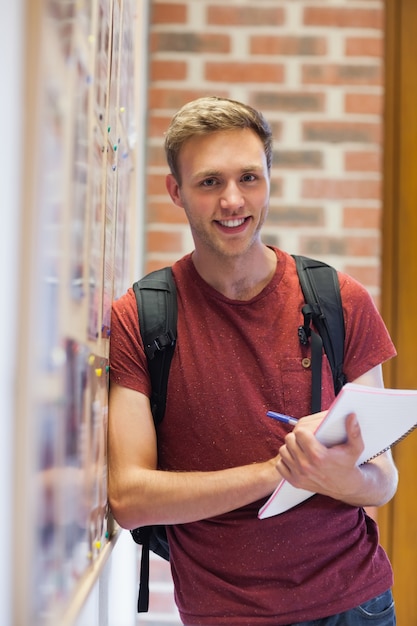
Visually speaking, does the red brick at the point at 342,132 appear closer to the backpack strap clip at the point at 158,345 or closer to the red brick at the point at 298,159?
the red brick at the point at 298,159

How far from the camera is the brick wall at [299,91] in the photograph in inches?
94.0

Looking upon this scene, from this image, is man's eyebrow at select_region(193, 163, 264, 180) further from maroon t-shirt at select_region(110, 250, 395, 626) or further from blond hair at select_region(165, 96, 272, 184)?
maroon t-shirt at select_region(110, 250, 395, 626)

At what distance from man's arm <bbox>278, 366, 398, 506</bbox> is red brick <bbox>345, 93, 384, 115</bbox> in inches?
52.4

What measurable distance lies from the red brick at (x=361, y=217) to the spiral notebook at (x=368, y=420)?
119cm

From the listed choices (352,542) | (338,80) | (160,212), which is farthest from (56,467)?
(338,80)

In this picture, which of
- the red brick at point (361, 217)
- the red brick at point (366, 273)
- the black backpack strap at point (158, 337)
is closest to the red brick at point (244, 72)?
the red brick at point (361, 217)

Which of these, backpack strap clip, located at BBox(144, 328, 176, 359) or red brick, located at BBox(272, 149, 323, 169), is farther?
red brick, located at BBox(272, 149, 323, 169)

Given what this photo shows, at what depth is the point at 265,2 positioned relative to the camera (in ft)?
7.86

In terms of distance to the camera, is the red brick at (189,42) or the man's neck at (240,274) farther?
the red brick at (189,42)

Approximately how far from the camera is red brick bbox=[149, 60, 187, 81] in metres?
2.39

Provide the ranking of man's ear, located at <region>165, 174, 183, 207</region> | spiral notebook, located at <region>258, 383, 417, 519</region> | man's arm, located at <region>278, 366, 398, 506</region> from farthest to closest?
man's ear, located at <region>165, 174, 183, 207</region> < man's arm, located at <region>278, 366, 398, 506</region> < spiral notebook, located at <region>258, 383, 417, 519</region>

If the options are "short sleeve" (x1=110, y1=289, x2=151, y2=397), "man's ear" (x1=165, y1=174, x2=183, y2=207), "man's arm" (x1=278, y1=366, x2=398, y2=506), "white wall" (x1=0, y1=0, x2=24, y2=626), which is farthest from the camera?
"man's ear" (x1=165, y1=174, x2=183, y2=207)

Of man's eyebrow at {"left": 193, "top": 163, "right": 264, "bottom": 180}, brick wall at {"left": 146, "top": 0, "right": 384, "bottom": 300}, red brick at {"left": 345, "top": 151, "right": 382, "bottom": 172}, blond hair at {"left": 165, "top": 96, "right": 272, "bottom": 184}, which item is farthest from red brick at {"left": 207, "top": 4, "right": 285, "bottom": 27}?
man's eyebrow at {"left": 193, "top": 163, "right": 264, "bottom": 180}

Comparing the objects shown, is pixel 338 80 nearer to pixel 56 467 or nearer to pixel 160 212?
pixel 160 212
